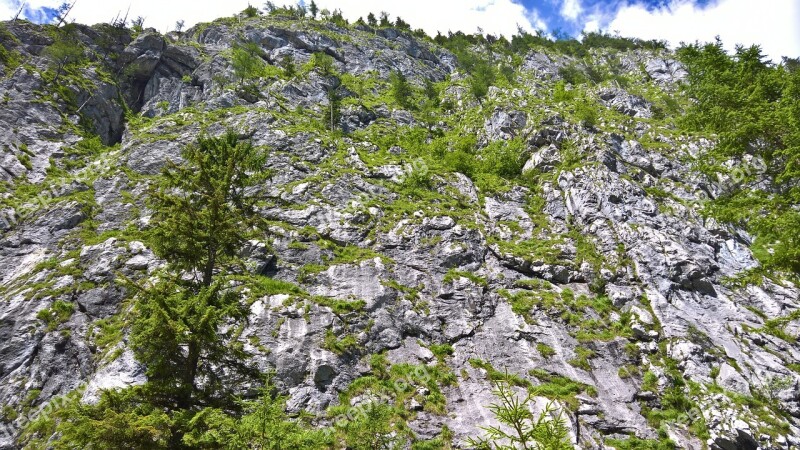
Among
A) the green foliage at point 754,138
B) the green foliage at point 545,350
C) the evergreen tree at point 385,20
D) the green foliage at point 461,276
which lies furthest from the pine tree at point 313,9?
the green foliage at point 545,350

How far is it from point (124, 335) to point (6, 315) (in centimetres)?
624

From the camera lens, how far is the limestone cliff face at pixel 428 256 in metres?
18.3

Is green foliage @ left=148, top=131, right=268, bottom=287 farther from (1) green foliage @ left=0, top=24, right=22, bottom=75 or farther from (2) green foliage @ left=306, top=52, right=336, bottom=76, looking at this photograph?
(2) green foliage @ left=306, top=52, right=336, bottom=76

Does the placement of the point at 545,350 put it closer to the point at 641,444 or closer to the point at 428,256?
Answer: the point at 641,444

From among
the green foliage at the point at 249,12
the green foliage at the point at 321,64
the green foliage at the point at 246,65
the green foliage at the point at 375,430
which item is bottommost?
the green foliage at the point at 375,430

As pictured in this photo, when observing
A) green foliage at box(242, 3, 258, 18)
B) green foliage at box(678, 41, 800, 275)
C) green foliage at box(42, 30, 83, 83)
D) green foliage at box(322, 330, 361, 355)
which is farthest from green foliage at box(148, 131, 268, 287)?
green foliage at box(242, 3, 258, 18)

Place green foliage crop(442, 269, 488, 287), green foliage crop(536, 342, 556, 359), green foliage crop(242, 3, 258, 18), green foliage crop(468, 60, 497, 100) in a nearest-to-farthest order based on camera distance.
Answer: green foliage crop(536, 342, 556, 359), green foliage crop(442, 269, 488, 287), green foliage crop(468, 60, 497, 100), green foliage crop(242, 3, 258, 18)

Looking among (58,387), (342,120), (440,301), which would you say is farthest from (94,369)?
(342,120)

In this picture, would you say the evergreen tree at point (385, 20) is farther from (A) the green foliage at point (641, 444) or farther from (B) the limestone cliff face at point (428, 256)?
(A) the green foliage at point (641, 444)

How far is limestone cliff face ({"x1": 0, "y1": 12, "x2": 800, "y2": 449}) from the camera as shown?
18344mm

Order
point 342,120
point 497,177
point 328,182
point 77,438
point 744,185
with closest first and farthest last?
point 77,438, point 744,185, point 328,182, point 497,177, point 342,120

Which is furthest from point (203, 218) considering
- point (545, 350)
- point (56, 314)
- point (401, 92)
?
point (401, 92)

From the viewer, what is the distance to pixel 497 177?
3756cm

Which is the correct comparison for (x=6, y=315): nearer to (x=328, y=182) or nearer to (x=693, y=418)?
(x=328, y=182)
